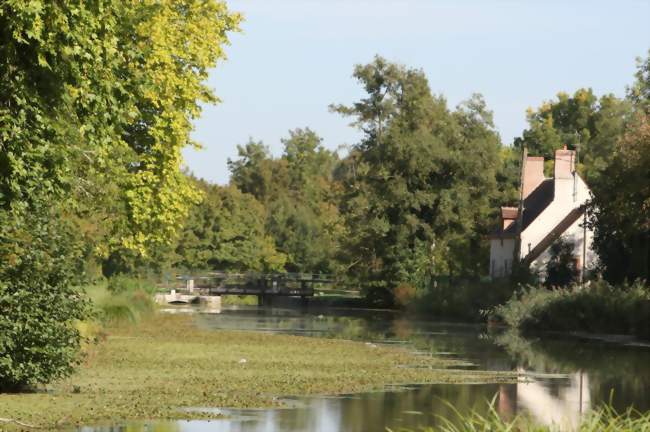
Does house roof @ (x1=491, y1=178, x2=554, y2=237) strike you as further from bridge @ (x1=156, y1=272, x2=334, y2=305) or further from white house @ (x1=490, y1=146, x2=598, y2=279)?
bridge @ (x1=156, y1=272, x2=334, y2=305)

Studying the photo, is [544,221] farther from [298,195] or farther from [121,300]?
[298,195]

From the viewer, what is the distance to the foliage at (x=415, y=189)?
88938 millimetres

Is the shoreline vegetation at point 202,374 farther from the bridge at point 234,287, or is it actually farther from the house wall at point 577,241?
the bridge at point 234,287

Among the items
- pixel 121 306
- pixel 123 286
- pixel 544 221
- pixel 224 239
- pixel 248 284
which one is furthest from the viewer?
pixel 224 239

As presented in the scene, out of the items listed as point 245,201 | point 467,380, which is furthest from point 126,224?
point 245,201

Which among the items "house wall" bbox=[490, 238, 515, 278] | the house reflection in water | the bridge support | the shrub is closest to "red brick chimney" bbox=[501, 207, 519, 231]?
"house wall" bbox=[490, 238, 515, 278]

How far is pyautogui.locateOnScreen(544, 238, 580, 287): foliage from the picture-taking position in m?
72.2

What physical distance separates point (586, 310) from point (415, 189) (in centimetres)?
3385

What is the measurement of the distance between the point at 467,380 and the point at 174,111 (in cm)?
1376

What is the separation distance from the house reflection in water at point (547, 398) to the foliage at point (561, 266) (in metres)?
37.6

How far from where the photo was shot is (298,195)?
158 m

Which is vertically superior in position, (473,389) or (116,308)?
(116,308)

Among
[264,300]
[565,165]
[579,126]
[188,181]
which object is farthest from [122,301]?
[579,126]

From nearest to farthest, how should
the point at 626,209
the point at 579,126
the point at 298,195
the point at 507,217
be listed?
the point at 626,209 → the point at 507,217 → the point at 579,126 → the point at 298,195
